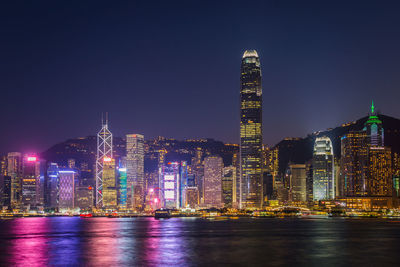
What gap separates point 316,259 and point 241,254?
473 inches

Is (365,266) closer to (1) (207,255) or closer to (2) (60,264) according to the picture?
(1) (207,255)

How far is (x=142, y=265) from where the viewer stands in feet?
230

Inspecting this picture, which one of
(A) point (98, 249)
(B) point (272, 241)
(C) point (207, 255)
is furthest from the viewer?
(B) point (272, 241)

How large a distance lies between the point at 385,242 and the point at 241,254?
119 ft

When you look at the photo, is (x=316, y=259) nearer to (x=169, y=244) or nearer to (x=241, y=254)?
(x=241, y=254)

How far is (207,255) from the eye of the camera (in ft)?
266

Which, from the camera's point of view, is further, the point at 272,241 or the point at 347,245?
the point at 272,241

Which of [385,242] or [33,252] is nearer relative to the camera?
[33,252]

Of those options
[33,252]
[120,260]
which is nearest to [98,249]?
[33,252]

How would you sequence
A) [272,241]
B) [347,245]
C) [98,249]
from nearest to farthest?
1. [98,249]
2. [347,245]
3. [272,241]

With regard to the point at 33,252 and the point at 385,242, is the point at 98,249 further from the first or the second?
the point at 385,242

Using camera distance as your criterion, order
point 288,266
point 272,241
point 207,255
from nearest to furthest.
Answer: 1. point 288,266
2. point 207,255
3. point 272,241

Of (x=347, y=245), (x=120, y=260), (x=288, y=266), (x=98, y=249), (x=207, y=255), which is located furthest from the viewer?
(x=347, y=245)

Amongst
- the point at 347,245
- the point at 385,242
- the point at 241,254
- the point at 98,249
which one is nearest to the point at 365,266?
the point at 241,254
